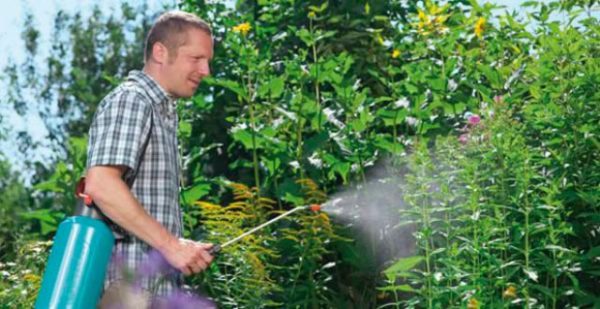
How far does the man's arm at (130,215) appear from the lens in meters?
2.89

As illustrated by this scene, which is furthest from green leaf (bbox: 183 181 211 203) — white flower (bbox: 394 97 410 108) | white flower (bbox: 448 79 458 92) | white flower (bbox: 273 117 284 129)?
white flower (bbox: 448 79 458 92)

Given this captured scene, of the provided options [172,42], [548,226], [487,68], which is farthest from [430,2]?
[172,42]

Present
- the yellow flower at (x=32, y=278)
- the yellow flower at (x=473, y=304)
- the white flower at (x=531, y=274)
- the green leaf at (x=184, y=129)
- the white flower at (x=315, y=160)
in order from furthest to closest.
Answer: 1. the green leaf at (x=184, y=129)
2. the white flower at (x=315, y=160)
3. the yellow flower at (x=32, y=278)
4. the white flower at (x=531, y=274)
5. the yellow flower at (x=473, y=304)

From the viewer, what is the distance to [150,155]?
9.96 feet

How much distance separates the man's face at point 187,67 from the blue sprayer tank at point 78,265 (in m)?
0.41

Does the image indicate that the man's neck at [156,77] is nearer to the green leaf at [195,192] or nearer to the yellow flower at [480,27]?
the green leaf at [195,192]

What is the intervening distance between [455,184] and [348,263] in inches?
35.3

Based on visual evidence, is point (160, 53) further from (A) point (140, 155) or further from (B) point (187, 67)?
(A) point (140, 155)

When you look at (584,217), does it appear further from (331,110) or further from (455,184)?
(331,110)

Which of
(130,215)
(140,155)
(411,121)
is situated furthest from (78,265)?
(411,121)

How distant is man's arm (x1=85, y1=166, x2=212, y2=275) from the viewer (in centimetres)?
289

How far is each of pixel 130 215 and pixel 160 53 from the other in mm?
510

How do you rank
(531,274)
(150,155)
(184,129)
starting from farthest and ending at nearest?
(184,129) → (531,274) → (150,155)

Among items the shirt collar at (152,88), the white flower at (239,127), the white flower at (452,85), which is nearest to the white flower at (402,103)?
the white flower at (452,85)
